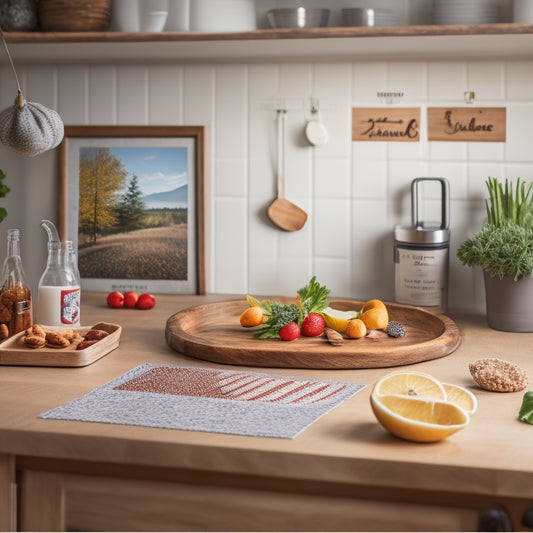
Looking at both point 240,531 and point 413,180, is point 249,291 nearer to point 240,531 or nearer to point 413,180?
point 413,180

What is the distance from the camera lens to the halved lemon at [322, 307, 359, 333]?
1.60 m

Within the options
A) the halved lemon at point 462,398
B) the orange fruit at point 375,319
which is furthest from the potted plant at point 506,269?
the halved lemon at point 462,398

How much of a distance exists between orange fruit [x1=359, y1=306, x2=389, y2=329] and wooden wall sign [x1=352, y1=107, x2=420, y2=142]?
54 cm

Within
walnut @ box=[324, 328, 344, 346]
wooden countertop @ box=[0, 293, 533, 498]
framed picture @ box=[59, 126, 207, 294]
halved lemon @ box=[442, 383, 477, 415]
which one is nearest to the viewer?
wooden countertop @ box=[0, 293, 533, 498]

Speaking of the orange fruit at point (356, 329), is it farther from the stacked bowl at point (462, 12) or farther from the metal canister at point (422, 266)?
the stacked bowl at point (462, 12)

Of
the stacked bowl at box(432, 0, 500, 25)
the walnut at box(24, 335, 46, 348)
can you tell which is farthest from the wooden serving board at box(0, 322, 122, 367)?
the stacked bowl at box(432, 0, 500, 25)

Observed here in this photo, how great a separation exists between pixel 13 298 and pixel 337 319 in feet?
2.16

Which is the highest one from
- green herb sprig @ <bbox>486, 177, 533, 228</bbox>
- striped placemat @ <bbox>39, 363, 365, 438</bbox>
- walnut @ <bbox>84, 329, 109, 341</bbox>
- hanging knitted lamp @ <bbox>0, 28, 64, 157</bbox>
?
hanging knitted lamp @ <bbox>0, 28, 64, 157</bbox>

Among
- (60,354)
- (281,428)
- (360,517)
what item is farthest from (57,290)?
(360,517)

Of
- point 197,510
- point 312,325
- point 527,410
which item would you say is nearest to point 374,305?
point 312,325

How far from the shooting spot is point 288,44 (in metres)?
1.75

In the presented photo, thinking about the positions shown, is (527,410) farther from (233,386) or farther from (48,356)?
(48,356)

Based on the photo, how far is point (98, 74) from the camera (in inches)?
81.5

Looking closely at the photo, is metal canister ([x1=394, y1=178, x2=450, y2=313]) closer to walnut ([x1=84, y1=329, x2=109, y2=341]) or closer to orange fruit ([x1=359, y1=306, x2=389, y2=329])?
orange fruit ([x1=359, y1=306, x2=389, y2=329])
